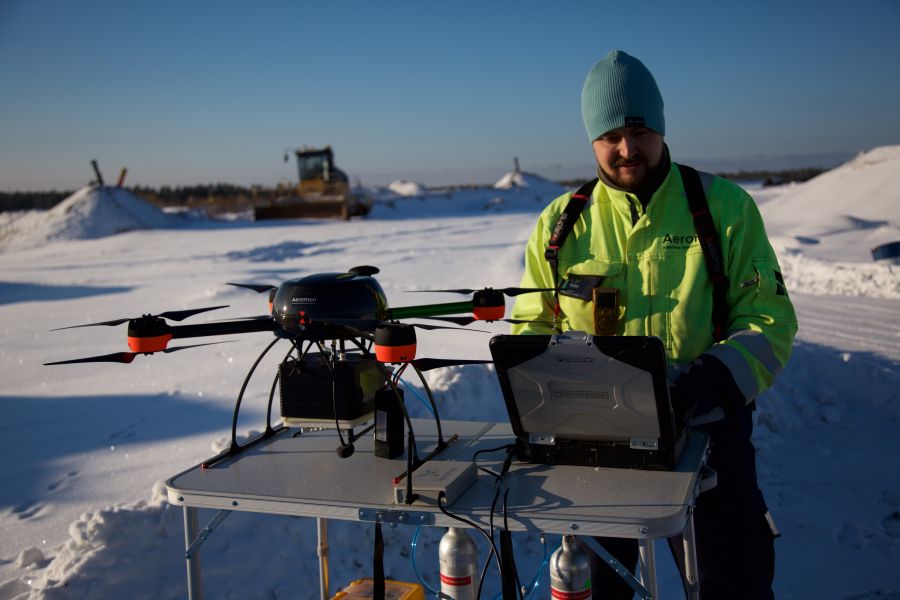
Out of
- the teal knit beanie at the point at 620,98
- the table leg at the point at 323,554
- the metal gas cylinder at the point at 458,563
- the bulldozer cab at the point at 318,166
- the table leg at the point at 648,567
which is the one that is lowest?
the table leg at the point at 323,554

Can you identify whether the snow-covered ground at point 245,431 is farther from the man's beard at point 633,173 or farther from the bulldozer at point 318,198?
the bulldozer at point 318,198

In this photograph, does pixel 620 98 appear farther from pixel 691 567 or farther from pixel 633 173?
pixel 691 567

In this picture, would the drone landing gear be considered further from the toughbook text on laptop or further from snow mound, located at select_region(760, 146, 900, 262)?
snow mound, located at select_region(760, 146, 900, 262)

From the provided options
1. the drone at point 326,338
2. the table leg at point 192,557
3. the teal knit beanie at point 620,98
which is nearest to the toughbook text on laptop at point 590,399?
the drone at point 326,338

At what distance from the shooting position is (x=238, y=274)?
44.5ft

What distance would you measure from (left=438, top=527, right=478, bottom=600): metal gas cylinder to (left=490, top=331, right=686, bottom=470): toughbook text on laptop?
1.19 feet

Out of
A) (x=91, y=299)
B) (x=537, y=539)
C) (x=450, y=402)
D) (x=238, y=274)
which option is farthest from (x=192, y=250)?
(x=537, y=539)

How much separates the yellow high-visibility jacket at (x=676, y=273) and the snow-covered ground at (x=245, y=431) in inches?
70.0

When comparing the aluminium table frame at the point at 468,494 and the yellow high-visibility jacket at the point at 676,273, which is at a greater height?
the yellow high-visibility jacket at the point at 676,273

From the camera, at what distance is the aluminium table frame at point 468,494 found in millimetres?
1847

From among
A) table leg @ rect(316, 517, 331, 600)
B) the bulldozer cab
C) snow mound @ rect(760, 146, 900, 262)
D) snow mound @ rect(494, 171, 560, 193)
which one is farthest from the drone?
snow mound @ rect(494, 171, 560, 193)

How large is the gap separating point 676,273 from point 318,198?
3154 centimetres

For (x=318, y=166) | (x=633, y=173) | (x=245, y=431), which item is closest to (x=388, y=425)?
(x=633, y=173)

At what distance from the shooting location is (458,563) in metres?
2.31
